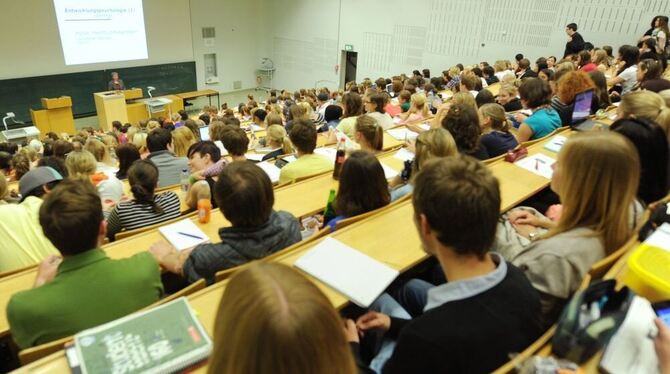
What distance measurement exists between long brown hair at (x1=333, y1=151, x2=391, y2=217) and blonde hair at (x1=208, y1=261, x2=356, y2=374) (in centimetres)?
170

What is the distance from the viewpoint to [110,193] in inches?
139

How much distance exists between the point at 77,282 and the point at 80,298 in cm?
7

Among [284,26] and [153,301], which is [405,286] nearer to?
[153,301]

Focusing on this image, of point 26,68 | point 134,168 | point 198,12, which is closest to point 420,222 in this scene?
point 134,168

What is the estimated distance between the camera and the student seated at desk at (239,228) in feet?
6.73

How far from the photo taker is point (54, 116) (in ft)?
38.0

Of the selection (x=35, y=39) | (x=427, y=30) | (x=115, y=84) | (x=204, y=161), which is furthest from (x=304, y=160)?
(x=35, y=39)

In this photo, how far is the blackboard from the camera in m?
11.5

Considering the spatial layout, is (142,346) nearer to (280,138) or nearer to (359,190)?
(359,190)

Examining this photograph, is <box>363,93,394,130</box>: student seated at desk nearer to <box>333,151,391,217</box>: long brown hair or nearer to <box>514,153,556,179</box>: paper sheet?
<box>514,153,556,179</box>: paper sheet

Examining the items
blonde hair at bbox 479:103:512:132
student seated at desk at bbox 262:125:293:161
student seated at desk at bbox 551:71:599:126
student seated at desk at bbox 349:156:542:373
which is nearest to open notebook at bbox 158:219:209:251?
student seated at desk at bbox 349:156:542:373

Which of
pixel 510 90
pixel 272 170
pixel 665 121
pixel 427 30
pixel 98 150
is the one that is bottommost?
pixel 98 150

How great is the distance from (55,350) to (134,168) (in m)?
1.54

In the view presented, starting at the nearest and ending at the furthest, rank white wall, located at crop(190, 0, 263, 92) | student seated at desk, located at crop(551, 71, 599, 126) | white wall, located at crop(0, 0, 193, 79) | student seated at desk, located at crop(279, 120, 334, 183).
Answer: student seated at desk, located at crop(279, 120, 334, 183)
student seated at desk, located at crop(551, 71, 599, 126)
white wall, located at crop(0, 0, 193, 79)
white wall, located at crop(190, 0, 263, 92)
